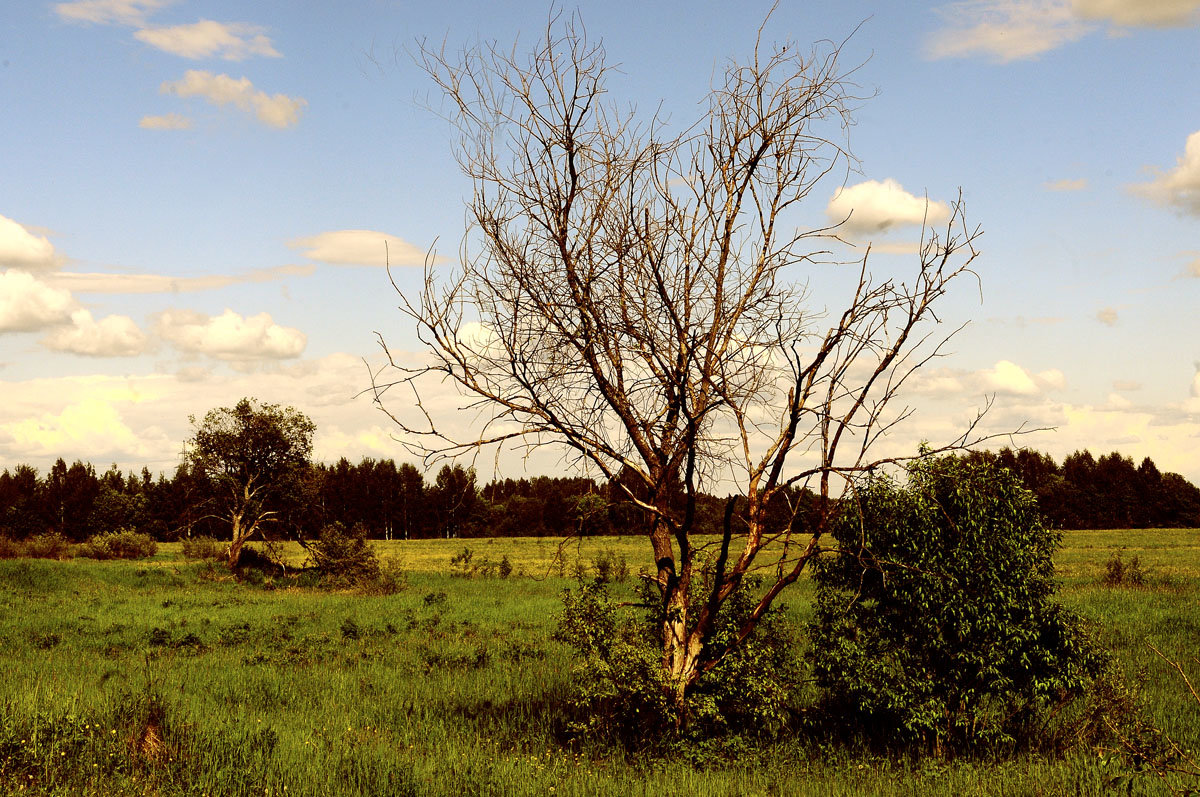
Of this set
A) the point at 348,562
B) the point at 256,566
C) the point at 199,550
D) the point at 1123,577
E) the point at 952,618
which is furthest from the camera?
the point at 199,550

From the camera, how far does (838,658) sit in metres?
10.9

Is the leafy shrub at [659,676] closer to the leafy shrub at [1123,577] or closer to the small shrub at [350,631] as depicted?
the small shrub at [350,631]

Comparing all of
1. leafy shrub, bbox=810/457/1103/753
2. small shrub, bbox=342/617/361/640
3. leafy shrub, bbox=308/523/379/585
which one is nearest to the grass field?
small shrub, bbox=342/617/361/640

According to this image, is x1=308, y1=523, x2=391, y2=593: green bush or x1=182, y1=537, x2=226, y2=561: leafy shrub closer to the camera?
x1=308, y1=523, x2=391, y2=593: green bush

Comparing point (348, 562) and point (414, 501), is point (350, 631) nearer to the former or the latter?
point (348, 562)

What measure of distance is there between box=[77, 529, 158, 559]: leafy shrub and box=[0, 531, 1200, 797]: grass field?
817 inches

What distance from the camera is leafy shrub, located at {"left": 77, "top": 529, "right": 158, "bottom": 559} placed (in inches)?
1874

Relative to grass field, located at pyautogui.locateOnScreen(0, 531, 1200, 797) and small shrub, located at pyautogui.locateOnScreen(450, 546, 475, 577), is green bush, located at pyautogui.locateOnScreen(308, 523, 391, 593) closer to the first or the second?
grass field, located at pyautogui.locateOnScreen(0, 531, 1200, 797)

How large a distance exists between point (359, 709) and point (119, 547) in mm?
43898

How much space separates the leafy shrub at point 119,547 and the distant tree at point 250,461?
14677 millimetres

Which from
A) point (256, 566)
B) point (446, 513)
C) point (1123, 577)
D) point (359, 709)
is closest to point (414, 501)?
point (446, 513)

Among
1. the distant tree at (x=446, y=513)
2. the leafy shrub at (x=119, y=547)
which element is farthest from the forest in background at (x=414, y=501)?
the leafy shrub at (x=119, y=547)

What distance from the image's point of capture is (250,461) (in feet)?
124

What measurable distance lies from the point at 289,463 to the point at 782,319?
33473 millimetres
